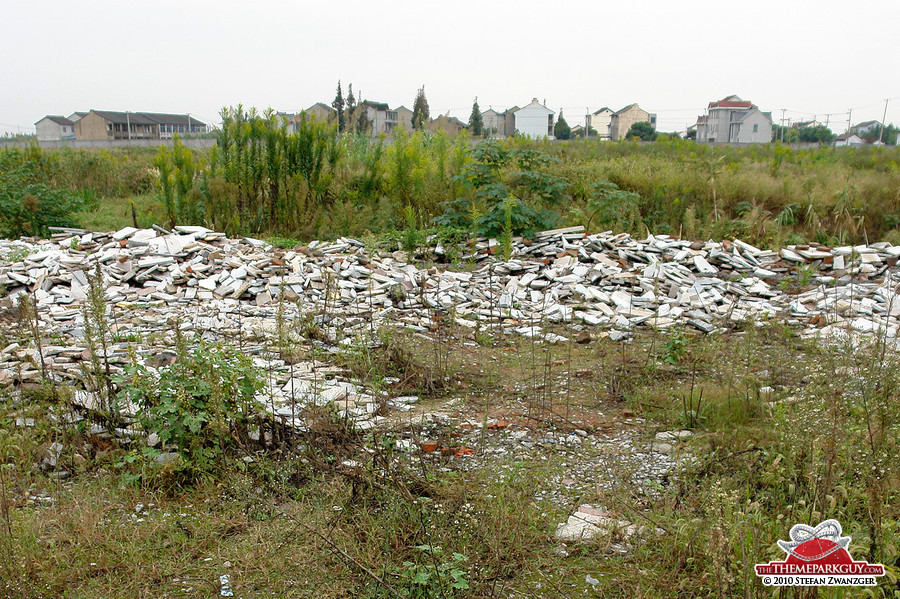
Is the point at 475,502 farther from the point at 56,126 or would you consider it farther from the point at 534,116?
the point at 56,126

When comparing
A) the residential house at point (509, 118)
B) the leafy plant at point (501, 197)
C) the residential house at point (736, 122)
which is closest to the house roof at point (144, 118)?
the residential house at point (509, 118)

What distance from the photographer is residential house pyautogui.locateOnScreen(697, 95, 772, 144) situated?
4200 centimetres

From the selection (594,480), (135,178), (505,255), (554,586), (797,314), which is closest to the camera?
(554,586)

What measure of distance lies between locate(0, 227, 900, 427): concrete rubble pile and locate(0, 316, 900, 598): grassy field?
4.63 feet

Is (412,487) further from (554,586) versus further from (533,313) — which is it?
(533,313)

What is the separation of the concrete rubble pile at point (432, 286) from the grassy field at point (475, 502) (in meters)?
1.41

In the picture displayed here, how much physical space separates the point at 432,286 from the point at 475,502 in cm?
439

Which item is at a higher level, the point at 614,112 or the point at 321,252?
the point at 614,112

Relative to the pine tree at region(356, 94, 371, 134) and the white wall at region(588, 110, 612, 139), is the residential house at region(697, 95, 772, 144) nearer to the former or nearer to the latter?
the white wall at region(588, 110, 612, 139)

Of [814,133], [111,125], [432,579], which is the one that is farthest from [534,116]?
[432,579]

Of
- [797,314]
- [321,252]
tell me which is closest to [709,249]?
[797,314]

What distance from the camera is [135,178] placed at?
48.7 ft

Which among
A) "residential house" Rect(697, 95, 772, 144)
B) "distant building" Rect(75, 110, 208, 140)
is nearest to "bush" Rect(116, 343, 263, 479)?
"residential house" Rect(697, 95, 772, 144)

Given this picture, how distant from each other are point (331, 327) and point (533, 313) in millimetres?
2039
